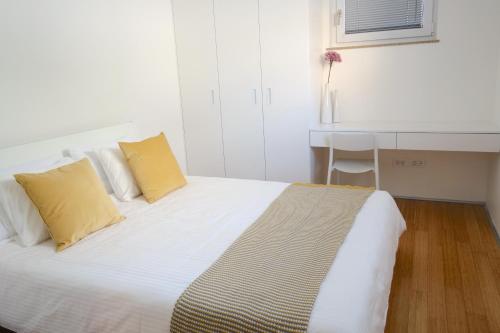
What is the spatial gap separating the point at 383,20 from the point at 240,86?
1400 millimetres

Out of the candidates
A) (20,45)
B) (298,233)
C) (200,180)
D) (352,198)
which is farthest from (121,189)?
(352,198)

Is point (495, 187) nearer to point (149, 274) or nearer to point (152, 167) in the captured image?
point (152, 167)

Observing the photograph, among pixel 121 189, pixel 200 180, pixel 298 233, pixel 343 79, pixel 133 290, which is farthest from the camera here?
pixel 343 79

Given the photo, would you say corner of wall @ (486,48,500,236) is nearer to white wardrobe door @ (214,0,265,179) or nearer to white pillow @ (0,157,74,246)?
white wardrobe door @ (214,0,265,179)

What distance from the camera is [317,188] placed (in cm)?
271

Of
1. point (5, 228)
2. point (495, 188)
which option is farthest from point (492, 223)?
point (5, 228)

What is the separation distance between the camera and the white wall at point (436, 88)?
11.0ft

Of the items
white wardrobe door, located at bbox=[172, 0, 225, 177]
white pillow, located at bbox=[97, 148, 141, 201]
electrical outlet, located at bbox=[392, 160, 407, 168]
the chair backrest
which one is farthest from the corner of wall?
white pillow, located at bbox=[97, 148, 141, 201]

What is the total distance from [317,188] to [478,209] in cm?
176

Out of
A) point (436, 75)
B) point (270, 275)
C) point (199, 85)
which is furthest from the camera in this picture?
point (199, 85)

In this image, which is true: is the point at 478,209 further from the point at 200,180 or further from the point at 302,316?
the point at 302,316

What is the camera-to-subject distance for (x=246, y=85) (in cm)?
372

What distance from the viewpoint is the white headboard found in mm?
2320

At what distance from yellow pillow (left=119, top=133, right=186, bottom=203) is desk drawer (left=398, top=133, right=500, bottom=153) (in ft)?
6.12
